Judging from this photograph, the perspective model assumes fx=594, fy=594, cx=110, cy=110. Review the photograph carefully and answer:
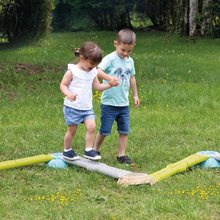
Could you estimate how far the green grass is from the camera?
4770 millimetres

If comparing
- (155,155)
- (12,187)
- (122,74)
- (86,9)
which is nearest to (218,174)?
(155,155)

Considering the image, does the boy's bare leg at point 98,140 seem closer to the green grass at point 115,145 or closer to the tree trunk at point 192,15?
the green grass at point 115,145

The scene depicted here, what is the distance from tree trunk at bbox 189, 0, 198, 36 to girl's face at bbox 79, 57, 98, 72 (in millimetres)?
16247

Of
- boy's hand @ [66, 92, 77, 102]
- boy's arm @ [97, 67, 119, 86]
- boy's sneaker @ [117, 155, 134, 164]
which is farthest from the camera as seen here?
boy's sneaker @ [117, 155, 134, 164]

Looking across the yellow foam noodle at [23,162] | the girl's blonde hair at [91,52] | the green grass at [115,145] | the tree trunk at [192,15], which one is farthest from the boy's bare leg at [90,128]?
the tree trunk at [192,15]

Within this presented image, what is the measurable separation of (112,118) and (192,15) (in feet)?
53.1

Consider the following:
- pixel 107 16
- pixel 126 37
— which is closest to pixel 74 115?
pixel 126 37

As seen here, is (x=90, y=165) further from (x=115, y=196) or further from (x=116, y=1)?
(x=116, y=1)

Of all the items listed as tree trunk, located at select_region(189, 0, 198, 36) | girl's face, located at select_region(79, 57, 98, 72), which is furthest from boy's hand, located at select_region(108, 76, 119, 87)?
tree trunk, located at select_region(189, 0, 198, 36)

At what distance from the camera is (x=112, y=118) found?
20.4 feet

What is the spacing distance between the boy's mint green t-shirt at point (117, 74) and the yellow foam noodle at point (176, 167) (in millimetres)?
904

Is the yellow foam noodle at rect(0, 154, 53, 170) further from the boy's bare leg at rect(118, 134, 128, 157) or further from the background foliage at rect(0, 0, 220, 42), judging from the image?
the background foliage at rect(0, 0, 220, 42)

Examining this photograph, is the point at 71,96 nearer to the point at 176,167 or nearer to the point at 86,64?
the point at 86,64

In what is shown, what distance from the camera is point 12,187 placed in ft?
17.6
